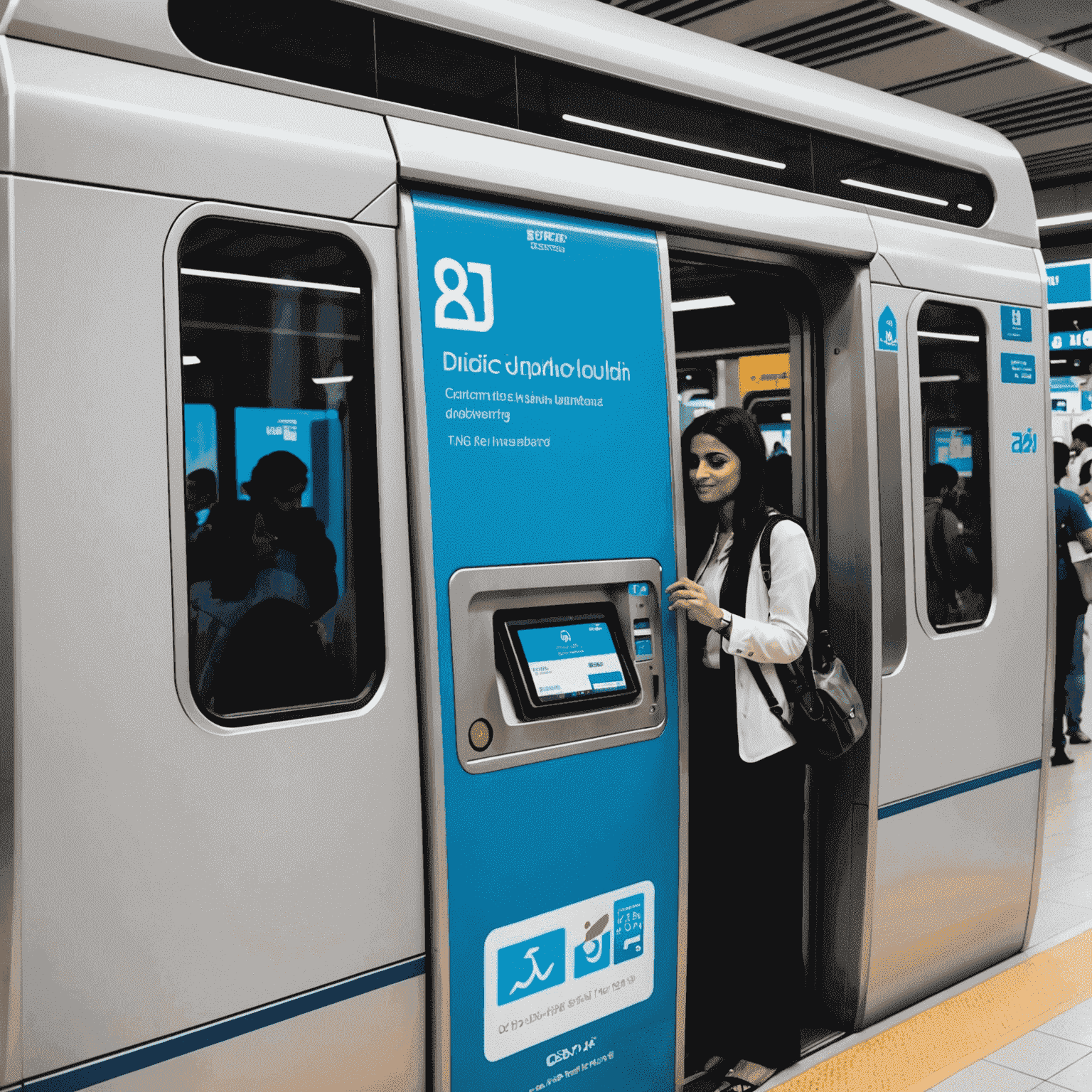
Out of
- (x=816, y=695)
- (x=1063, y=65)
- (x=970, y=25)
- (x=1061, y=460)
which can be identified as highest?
(x=1063, y=65)

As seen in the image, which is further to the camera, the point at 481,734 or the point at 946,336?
the point at 946,336

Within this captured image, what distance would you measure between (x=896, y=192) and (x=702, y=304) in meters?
0.83

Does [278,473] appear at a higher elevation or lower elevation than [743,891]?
higher

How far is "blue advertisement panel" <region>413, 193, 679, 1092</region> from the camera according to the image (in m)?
2.09

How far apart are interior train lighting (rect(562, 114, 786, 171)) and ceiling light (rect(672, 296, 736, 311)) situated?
2.93ft

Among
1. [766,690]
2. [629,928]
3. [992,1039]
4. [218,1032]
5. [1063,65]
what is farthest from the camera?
[1063,65]

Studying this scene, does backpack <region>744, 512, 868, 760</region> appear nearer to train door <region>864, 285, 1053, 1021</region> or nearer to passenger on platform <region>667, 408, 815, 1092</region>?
passenger on platform <region>667, 408, 815, 1092</region>

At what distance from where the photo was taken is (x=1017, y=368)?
348cm

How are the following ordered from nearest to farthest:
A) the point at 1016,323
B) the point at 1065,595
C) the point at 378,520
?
1. the point at 378,520
2. the point at 1016,323
3. the point at 1065,595

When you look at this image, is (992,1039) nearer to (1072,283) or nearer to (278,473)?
(278,473)

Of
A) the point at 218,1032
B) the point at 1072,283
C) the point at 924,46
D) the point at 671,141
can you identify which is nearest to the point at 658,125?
the point at 671,141

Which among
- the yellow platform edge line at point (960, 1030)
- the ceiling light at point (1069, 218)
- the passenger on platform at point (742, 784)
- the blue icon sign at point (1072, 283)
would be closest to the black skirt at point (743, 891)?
the passenger on platform at point (742, 784)

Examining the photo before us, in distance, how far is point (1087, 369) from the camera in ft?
40.9

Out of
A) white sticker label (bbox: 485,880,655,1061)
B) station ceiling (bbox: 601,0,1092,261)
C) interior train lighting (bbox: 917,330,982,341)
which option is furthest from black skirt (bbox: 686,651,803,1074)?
station ceiling (bbox: 601,0,1092,261)
